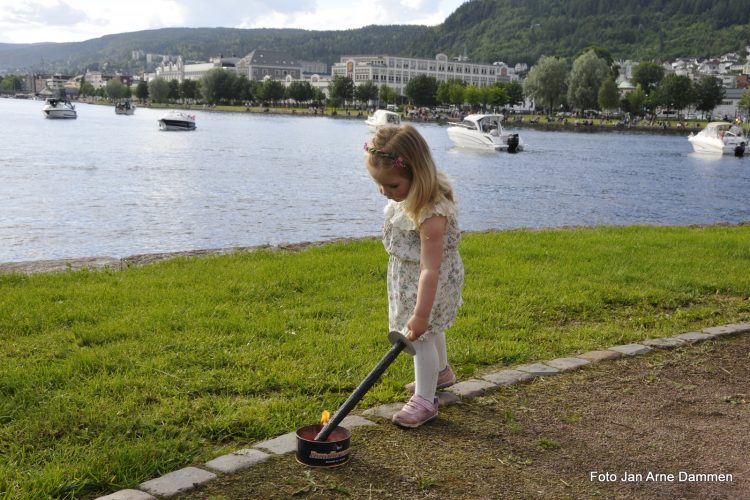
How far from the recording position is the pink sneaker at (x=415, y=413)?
14.3 ft

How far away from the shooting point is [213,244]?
1545cm

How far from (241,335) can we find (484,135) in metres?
50.5

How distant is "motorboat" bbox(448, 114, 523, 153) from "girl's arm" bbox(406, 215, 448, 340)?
2013 inches

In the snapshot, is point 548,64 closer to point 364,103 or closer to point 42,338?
point 364,103

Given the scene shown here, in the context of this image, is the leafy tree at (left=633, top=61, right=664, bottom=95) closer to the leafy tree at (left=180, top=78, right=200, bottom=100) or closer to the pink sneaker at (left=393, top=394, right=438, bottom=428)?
the leafy tree at (left=180, top=78, right=200, bottom=100)

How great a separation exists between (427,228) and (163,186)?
24.1 m

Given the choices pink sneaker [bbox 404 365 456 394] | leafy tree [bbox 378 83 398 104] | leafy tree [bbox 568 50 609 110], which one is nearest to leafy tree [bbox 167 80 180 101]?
leafy tree [bbox 378 83 398 104]

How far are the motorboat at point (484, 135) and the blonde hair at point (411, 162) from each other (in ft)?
168

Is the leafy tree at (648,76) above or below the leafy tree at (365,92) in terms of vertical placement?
above

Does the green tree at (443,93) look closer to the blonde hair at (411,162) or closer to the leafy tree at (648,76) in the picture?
the leafy tree at (648,76)

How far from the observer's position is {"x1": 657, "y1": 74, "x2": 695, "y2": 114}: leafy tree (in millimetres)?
121875

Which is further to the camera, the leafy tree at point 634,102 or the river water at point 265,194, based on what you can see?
the leafy tree at point 634,102

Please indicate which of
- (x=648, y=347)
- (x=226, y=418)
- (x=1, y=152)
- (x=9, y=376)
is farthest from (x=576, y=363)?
(x=1, y=152)

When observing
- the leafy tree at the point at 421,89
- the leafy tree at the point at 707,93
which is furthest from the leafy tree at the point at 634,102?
the leafy tree at the point at 421,89
